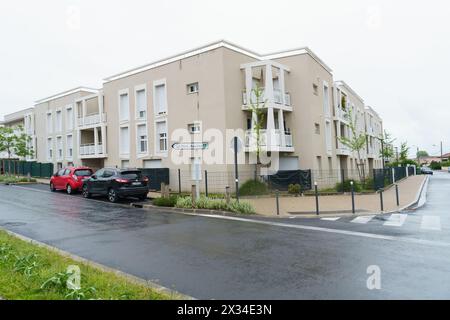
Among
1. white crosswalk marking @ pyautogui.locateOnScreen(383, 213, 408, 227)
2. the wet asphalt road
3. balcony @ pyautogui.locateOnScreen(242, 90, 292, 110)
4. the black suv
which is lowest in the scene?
white crosswalk marking @ pyautogui.locateOnScreen(383, 213, 408, 227)

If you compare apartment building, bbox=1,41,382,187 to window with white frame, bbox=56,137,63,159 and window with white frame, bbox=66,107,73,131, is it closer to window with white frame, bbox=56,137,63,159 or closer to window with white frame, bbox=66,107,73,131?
window with white frame, bbox=66,107,73,131

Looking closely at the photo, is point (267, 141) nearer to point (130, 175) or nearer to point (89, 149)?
point (130, 175)

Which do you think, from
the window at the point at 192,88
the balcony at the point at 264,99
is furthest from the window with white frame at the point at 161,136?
the balcony at the point at 264,99

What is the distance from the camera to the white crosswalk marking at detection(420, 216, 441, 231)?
9289mm

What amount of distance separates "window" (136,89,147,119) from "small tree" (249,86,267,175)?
8434mm

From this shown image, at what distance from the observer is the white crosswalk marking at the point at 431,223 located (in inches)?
366

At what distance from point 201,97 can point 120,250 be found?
645 inches

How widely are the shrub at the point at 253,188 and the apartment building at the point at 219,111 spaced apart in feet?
5.72

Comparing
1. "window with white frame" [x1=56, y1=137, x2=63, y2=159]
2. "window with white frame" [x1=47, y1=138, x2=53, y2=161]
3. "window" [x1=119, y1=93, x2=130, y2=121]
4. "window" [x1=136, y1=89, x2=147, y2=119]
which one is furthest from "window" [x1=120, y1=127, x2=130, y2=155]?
"window with white frame" [x1=47, y1=138, x2=53, y2=161]

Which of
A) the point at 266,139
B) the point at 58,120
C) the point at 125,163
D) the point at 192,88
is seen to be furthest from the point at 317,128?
the point at 58,120

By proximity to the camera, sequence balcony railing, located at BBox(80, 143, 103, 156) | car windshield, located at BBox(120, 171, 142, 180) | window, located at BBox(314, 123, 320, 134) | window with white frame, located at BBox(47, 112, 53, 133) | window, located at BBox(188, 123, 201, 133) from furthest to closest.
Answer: window with white frame, located at BBox(47, 112, 53, 133), balcony railing, located at BBox(80, 143, 103, 156), window, located at BBox(314, 123, 320, 134), window, located at BBox(188, 123, 201, 133), car windshield, located at BBox(120, 171, 142, 180)

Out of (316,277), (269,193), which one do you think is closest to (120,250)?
(316,277)

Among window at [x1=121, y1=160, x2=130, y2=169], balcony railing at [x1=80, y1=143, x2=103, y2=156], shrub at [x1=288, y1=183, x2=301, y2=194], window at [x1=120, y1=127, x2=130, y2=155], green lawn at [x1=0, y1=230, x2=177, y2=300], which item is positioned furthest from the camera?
balcony railing at [x1=80, y1=143, x2=103, y2=156]

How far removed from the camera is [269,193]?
1972 cm
